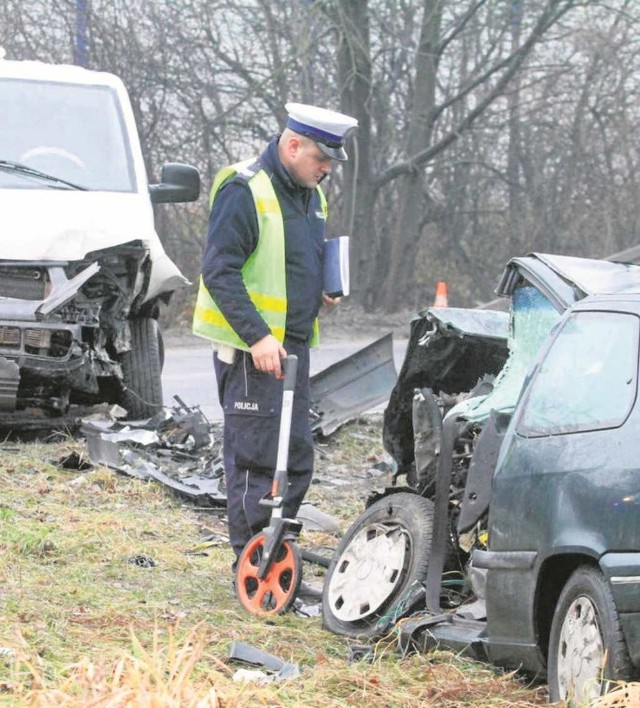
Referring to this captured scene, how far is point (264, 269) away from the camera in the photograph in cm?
614

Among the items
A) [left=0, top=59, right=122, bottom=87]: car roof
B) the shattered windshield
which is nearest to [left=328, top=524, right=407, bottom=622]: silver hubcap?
the shattered windshield

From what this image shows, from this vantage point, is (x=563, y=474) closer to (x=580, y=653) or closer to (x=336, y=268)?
(x=580, y=653)

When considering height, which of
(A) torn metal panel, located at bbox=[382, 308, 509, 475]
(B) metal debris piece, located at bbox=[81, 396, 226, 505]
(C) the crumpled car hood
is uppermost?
(C) the crumpled car hood

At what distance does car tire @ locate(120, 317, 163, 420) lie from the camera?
1026 centimetres

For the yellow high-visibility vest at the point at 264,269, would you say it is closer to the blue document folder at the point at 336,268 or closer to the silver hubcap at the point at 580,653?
the blue document folder at the point at 336,268

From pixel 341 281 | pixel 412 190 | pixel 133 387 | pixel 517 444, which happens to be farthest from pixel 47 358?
pixel 412 190

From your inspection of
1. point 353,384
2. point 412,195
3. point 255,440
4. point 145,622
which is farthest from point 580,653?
point 412,195

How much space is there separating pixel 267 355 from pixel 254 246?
1.66 ft

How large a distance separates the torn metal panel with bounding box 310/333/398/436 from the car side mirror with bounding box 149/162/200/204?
1.58 meters

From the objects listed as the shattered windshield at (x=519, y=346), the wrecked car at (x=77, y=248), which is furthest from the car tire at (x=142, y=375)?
the shattered windshield at (x=519, y=346)

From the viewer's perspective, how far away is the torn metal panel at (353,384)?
33.6 feet

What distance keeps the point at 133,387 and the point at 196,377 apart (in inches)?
155

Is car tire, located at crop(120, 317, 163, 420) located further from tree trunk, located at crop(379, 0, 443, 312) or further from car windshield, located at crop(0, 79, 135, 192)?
tree trunk, located at crop(379, 0, 443, 312)

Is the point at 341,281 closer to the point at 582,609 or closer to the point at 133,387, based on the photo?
the point at 582,609
